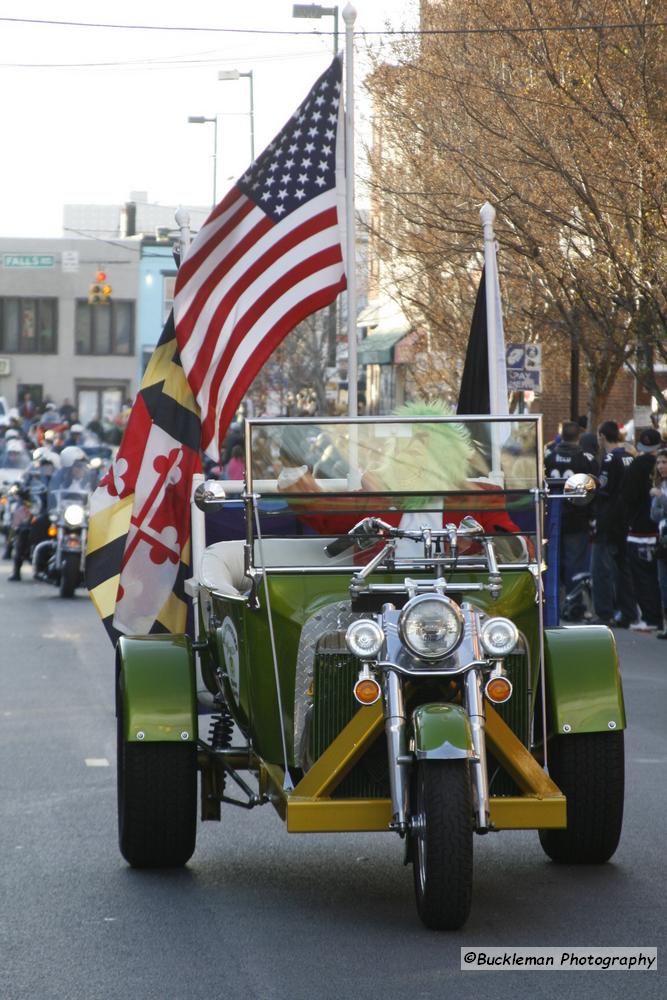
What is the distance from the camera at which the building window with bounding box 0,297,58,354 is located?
70875mm

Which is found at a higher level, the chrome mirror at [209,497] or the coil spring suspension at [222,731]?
the chrome mirror at [209,497]

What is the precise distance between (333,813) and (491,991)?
88 cm

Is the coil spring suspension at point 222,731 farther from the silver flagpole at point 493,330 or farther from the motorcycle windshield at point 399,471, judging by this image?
the silver flagpole at point 493,330

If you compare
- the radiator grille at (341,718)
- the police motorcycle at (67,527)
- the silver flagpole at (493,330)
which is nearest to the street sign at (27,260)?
the police motorcycle at (67,527)

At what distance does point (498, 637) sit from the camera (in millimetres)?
6004

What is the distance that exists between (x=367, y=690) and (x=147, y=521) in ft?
10.2

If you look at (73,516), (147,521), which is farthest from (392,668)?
(73,516)

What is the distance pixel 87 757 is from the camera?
9.72m

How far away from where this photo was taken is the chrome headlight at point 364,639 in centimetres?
591

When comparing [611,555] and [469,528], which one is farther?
[611,555]

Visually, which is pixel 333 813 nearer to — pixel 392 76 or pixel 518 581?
pixel 518 581

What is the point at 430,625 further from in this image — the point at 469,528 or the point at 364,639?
the point at 469,528

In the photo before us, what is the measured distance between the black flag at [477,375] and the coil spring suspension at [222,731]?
9.42 feet

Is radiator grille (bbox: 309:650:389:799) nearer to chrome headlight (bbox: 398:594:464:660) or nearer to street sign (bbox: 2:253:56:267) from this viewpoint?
chrome headlight (bbox: 398:594:464:660)
